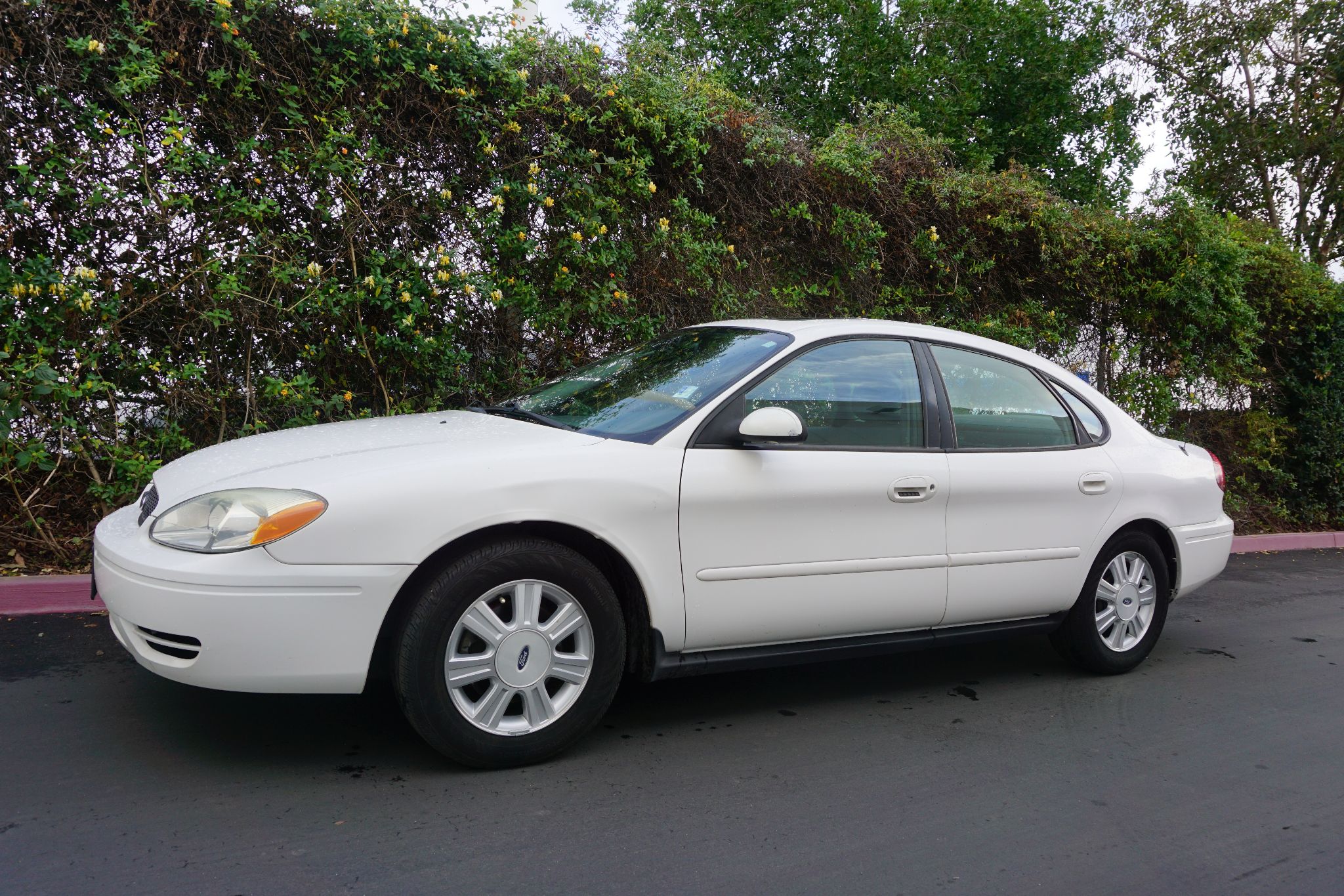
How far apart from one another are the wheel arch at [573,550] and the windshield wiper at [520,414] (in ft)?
1.68

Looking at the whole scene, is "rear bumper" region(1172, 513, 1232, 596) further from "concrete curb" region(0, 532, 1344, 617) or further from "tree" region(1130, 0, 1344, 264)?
"tree" region(1130, 0, 1344, 264)

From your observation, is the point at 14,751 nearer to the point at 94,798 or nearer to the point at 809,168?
the point at 94,798

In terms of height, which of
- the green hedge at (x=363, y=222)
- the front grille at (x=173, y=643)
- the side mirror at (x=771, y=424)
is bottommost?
the front grille at (x=173, y=643)

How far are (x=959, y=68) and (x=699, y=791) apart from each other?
50.6 ft

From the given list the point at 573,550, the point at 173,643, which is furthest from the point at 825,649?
the point at 173,643

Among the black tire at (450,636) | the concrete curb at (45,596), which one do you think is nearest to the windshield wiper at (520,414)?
the black tire at (450,636)

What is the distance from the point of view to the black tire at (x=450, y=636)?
3.11 metres

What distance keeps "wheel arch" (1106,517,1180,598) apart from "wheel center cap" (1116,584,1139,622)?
24 centimetres

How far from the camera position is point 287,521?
3.00 metres

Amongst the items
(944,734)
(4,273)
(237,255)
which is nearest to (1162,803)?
(944,734)

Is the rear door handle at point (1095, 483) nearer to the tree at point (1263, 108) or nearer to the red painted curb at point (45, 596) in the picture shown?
the red painted curb at point (45, 596)

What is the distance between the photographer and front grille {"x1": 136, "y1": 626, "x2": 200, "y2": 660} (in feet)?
9.73

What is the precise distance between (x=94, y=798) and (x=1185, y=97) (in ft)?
51.9

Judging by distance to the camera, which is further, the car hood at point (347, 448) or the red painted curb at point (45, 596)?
the red painted curb at point (45, 596)
